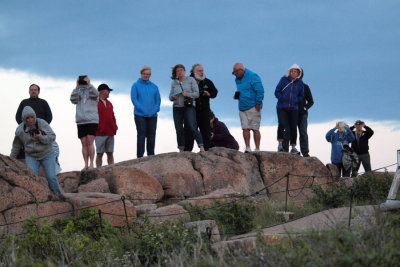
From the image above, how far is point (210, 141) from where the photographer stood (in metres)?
15.3

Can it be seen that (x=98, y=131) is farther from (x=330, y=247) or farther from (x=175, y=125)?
(x=330, y=247)

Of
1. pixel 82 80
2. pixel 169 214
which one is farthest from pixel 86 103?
pixel 169 214

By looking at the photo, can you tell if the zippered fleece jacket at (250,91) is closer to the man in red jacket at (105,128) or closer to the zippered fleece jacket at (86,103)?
the man in red jacket at (105,128)

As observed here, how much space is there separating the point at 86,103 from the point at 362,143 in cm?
792

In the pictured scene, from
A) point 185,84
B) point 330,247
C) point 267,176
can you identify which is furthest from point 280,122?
point 330,247

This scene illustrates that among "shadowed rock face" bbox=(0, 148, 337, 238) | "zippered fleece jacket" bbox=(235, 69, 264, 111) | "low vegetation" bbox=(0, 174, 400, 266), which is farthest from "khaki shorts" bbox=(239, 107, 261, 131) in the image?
"low vegetation" bbox=(0, 174, 400, 266)

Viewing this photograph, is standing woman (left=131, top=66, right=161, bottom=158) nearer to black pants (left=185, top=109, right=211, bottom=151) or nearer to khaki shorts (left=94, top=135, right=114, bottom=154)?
khaki shorts (left=94, top=135, right=114, bottom=154)

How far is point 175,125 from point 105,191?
261 cm

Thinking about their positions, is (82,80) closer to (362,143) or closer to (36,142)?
(36,142)

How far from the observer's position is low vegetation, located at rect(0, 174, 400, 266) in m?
5.54

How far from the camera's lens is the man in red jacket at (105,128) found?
14086 millimetres

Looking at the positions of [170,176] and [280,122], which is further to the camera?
[280,122]

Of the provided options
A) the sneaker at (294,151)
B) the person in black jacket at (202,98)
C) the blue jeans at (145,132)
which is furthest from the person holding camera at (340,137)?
the blue jeans at (145,132)

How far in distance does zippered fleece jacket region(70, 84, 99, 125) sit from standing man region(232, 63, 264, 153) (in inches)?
140
